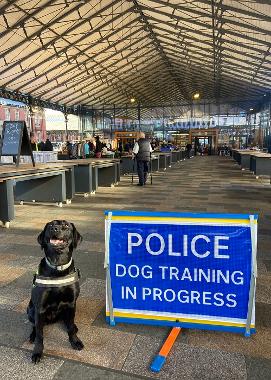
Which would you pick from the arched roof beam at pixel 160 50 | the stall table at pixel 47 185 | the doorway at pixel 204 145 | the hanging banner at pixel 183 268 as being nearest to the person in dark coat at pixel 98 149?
the stall table at pixel 47 185

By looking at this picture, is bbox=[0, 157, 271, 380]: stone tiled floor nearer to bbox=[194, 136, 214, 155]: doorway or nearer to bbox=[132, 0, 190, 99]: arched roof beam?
bbox=[132, 0, 190, 99]: arched roof beam

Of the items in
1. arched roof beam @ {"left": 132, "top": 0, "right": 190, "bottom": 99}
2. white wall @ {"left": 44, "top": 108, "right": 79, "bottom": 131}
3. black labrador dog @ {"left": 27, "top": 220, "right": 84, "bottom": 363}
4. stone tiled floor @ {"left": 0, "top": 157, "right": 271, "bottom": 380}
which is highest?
arched roof beam @ {"left": 132, "top": 0, "right": 190, "bottom": 99}

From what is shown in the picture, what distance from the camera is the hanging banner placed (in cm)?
220

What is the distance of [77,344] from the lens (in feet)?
7.32

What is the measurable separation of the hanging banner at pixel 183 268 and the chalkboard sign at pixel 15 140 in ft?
15.0

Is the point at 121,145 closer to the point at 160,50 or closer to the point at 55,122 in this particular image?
the point at 160,50

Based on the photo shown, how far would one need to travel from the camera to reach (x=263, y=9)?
43.2 ft

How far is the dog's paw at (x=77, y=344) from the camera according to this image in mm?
2221

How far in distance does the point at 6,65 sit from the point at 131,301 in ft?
64.8

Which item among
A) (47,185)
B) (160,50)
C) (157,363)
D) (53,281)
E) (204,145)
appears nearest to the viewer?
(157,363)

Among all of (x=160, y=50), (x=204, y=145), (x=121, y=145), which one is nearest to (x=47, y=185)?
(x=121, y=145)

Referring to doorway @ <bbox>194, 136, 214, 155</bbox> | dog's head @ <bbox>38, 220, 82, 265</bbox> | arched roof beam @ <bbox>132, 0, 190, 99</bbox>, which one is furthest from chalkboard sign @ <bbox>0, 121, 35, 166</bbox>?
doorway @ <bbox>194, 136, 214, 155</bbox>

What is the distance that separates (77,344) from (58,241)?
2.35ft

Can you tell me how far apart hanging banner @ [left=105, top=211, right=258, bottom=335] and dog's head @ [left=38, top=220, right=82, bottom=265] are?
0.31 metres
